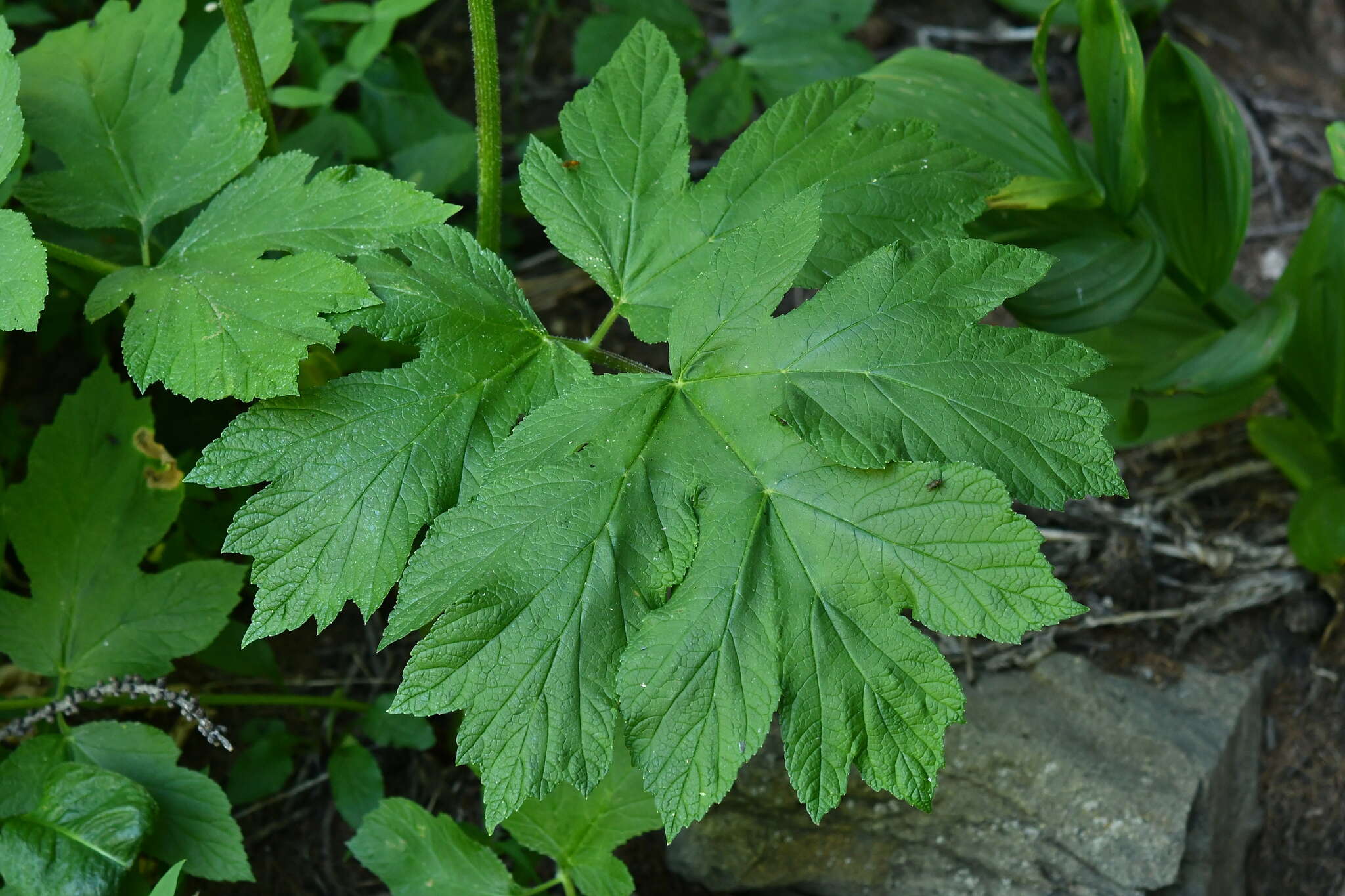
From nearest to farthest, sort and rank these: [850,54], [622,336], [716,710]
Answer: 1. [716,710]
2. [850,54]
3. [622,336]

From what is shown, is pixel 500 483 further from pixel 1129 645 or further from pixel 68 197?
pixel 1129 645

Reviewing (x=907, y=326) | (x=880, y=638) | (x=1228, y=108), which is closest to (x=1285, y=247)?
(x=1228, y=108)

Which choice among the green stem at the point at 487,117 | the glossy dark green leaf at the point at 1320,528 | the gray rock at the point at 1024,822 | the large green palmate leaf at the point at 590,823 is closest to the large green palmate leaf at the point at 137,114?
the green stem at the point at 487,117

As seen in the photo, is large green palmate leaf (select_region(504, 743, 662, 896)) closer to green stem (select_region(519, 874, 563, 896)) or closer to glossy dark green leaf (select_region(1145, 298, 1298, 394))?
green stem (select_region(519, 874, 563, 896))

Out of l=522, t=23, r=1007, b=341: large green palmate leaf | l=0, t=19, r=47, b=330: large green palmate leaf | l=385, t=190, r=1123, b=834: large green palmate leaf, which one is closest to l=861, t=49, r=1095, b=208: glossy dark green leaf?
l=522, t=23, r=1007, b=341: large green palmate leaf

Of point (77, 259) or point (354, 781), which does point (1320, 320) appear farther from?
point (77, 259)

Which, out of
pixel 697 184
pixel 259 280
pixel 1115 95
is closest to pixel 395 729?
pixel 259 280
